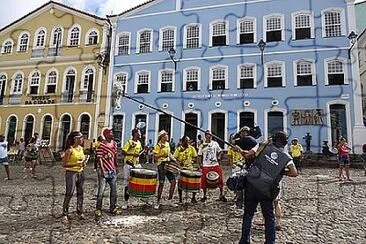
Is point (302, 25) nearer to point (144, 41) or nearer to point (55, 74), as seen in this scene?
point (144, 41)

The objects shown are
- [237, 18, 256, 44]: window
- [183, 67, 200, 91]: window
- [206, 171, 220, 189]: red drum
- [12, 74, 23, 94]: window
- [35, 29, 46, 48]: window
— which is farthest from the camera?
[12, 74, 23, 94]: window

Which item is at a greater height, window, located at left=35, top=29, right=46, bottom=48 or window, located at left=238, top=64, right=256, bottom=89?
window, located at left=35, top=29, right=46, bottom=48

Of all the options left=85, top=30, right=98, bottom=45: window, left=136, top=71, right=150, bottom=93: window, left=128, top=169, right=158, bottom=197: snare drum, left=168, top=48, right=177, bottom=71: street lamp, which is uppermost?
left=85, top=30, right=98, bottom=45: window

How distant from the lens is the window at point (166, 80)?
2361cm

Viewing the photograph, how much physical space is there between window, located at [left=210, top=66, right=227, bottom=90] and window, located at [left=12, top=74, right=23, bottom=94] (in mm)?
14712

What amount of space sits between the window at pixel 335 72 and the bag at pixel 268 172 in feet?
58.0

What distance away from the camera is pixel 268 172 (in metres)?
4.51

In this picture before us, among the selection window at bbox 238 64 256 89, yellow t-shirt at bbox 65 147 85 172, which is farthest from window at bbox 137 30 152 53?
yellow t-shirt at bbox 65 147 85 172

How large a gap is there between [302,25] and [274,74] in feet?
10.9


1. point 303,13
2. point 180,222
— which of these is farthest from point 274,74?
point 180,222

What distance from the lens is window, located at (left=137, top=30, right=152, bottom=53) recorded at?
24.5 meters

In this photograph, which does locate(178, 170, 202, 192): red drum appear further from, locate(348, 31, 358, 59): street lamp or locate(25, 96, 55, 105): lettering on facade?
locate(25, 96, 55, 105): lettering on facade

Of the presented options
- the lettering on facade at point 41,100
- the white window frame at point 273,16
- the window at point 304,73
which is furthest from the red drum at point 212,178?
the lettering on facade at point 41,100

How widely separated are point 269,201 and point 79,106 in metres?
22.7
